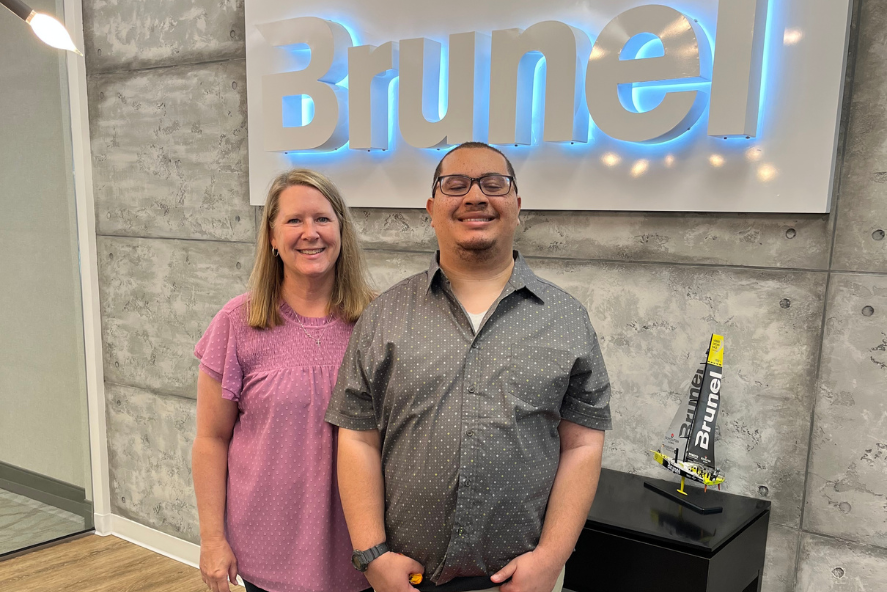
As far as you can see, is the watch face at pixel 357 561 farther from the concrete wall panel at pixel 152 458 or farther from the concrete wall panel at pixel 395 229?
the concrete wall panel at pixel 152 458

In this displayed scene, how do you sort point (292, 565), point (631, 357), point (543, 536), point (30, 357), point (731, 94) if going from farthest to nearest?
point (30, 357) → point (631, 357) → point (731, 94) → point (292, 565) → point (543, 536)

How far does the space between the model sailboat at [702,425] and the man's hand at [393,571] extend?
98 cm

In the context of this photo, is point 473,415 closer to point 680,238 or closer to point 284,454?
point 284,454

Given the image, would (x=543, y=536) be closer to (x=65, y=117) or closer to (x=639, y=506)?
(x=639, y=506)

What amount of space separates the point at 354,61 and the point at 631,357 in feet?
5.20

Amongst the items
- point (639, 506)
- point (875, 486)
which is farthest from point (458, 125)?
point (875, 486)

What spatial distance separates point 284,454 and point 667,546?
1.08 meters

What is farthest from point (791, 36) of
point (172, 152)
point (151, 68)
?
point (151, 68)

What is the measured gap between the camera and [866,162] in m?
2.18

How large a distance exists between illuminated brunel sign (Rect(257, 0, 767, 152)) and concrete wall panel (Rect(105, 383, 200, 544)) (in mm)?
1649

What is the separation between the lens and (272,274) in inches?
77.9

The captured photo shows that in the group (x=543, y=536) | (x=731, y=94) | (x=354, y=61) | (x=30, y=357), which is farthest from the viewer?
(x=30, y=357)

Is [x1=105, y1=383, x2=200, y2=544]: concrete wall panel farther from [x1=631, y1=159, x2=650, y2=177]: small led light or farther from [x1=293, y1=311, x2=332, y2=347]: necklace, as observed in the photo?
[x1=631, y1=159, x2=650, y2=177]: small led light

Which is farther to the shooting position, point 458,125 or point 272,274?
point 458,125
